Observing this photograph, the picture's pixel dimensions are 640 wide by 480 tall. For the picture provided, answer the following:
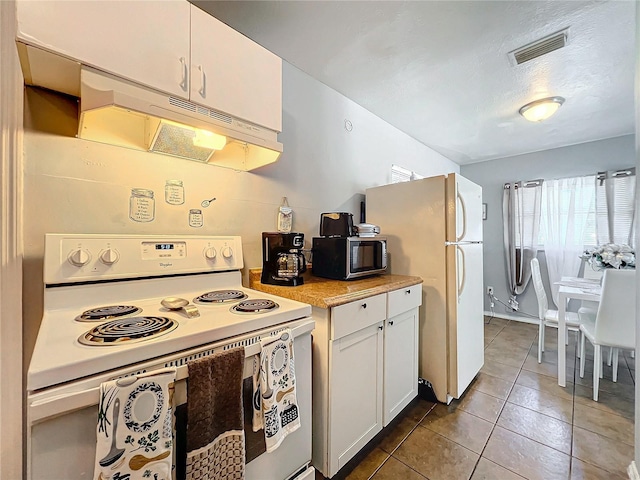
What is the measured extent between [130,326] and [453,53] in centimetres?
224

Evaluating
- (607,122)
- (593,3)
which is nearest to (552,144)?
(607,122)

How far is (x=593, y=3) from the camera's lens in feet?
4.45

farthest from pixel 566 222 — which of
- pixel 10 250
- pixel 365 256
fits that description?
pixel 10 250

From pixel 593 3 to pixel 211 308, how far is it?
7.77 feet

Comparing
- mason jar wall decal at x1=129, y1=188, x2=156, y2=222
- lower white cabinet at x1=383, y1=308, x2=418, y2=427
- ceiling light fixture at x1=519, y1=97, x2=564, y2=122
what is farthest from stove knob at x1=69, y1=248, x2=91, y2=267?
ceiling light fixture at x1=519, y1=97, x2=564, y2=122

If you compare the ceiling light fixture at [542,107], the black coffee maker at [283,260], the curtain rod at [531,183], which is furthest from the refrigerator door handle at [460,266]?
the curtain rod at [531,183]

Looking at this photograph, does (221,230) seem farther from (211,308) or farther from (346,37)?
(346,37)

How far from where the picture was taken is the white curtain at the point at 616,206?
3.08 metres

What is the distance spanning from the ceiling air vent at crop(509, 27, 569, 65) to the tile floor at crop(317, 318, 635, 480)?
7.83ft

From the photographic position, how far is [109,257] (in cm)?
103

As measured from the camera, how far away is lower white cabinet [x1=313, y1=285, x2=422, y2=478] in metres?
1.19

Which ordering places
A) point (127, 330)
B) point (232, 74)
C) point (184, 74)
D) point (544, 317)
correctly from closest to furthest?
point (127, 330)
point (184, 74)
point (232, 74)
point (544, 317)

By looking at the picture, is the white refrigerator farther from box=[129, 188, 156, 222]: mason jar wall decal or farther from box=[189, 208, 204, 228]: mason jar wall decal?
box=[129, 188, 156, 222]: mason jar wall decal

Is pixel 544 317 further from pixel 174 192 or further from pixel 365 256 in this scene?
pixel 174 192
